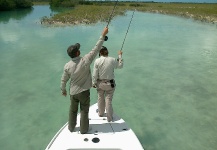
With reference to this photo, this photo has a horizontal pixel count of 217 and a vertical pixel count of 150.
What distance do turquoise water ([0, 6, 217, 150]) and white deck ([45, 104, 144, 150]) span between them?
4.57 ft

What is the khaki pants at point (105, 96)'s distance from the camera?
6.28 m

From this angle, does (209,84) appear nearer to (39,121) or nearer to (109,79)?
(109,79)

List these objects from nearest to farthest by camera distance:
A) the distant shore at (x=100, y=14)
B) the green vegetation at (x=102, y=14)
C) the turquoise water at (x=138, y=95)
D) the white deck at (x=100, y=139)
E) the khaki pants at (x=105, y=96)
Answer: the white deck at (x=100, y=139) → the khaki pants at (x=105, y=96) → the turquoise water at (x=138, y=95) → the distant shore at (x=100, y=14) → the green vegetation at (x=102, y=14)

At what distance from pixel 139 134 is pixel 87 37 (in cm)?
1696

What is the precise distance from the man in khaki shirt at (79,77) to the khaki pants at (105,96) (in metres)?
0.65

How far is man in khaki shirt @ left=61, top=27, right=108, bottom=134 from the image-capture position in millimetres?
5438

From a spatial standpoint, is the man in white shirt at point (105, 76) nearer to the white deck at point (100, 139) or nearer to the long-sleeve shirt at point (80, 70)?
the white deck at point (100, 139)

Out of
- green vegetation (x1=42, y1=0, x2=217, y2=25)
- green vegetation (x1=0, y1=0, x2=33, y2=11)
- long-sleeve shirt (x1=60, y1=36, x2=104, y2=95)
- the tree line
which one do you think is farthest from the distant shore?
the tree line

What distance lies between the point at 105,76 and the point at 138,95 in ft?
14.8

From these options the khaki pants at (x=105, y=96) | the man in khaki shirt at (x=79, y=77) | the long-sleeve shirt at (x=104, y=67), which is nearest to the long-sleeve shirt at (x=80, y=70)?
the man in khaki shirt at (x=79, y=77)

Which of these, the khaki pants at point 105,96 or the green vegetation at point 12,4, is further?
the green vegetation at point 12,4

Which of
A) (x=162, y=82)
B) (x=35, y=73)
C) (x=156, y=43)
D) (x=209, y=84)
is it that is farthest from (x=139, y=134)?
(x=156, y=43)

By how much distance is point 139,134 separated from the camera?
7582 millimetres

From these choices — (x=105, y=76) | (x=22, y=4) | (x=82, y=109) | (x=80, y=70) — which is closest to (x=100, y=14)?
(x=105, y=76)
